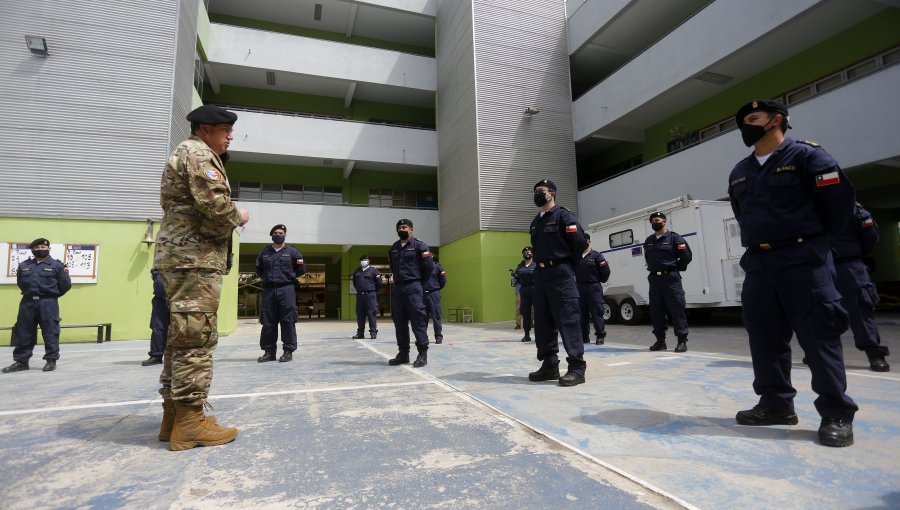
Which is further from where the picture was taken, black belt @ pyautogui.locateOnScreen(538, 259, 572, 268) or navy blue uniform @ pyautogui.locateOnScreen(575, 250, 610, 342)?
navy blue uniform @ pyautogui.locateOnScreen(575, 250, 610, 342)

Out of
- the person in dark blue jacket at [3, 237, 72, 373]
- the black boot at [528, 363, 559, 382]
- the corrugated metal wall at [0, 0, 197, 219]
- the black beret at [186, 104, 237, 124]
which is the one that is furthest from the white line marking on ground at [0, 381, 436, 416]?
the corrugated metal wall at [0, 0, 197, 219]

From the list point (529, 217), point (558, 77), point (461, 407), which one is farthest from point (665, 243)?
point (558, 77)

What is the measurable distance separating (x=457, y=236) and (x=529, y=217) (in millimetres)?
2955

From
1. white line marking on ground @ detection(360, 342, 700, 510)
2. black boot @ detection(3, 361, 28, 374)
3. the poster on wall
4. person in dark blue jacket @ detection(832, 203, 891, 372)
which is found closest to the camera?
white line marking on ground @ detection(360, 342, 700, 510)

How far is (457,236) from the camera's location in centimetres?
1759

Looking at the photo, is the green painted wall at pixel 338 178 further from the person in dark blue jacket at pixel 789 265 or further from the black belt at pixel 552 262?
the person in dark blue jacket at pixel 789 265

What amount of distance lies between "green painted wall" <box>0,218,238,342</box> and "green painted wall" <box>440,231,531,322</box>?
8.25 metres

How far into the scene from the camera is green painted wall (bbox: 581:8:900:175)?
10125 mm

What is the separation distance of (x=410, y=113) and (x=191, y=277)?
66.6 ft

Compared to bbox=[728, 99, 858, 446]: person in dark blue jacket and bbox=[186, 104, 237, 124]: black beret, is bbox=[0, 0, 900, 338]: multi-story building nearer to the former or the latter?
bbox=[728, 99, 858, 446]: person in dark blue jacket

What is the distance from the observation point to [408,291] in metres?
5.29

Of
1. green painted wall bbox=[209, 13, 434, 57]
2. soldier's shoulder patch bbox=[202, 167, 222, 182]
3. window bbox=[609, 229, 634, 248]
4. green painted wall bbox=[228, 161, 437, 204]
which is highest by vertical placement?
green painted wall bbox=[209, 13, 434, 57]

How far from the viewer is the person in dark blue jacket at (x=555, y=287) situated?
3852 millimetres

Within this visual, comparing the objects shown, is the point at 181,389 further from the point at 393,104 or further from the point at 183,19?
the point at 393,104
